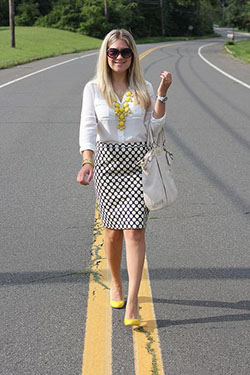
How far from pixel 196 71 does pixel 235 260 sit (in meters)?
20.1

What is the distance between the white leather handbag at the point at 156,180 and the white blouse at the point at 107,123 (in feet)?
0.47

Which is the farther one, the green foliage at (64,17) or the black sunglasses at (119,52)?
the green foliage at (64,17)

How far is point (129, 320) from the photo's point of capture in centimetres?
402

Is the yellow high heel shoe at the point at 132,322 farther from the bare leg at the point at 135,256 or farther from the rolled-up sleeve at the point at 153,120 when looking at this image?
the rolled-up sleeve at the point at 153,120

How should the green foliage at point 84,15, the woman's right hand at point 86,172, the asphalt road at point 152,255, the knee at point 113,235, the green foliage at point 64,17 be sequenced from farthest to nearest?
the green foliage at point 64,17 < the green foliage at point 84,15 < the knee at point 113,235 < the woman's right hand at point 86,172 < the asphalt road at point 152,255

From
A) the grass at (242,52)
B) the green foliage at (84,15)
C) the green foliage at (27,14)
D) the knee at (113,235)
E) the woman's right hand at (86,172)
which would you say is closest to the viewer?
the woman's right hand at (86,172)

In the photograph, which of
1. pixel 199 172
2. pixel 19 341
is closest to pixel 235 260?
pixel 19 341

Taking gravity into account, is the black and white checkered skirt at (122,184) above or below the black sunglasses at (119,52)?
below

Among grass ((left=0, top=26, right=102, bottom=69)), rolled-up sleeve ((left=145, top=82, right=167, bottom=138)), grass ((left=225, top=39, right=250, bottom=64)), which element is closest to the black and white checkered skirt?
rolled-up sleeve ((left=145, top=82, right=167, bottom=138))

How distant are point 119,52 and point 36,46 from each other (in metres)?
38.8

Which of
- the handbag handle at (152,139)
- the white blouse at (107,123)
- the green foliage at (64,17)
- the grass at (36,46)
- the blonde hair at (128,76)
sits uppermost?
the blonde hair at (128,76)

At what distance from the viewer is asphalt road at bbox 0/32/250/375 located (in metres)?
3.71

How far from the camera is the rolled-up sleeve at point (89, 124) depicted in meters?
4.10

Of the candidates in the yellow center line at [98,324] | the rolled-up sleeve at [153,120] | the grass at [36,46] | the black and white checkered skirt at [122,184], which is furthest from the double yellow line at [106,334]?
the grass at [36,46]
